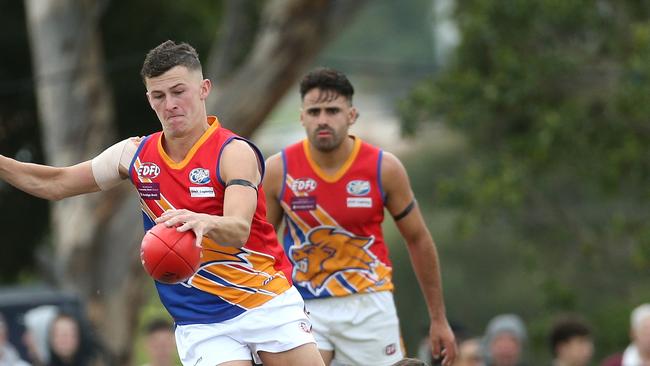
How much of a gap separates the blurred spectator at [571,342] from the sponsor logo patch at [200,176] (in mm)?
6063

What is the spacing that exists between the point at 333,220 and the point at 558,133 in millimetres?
8031

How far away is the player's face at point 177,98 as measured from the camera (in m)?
6.10

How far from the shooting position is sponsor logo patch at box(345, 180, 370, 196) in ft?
26.0

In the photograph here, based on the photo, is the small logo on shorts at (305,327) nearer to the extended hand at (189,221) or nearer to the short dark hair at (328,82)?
the extended hand at (189,221)

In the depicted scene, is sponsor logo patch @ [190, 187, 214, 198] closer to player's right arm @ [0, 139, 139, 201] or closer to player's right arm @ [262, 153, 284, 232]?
player's right arm @ [0, 139, 139, 201]

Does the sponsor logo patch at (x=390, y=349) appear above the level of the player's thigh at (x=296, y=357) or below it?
below

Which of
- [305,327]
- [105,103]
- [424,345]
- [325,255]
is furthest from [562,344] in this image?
[105,103]

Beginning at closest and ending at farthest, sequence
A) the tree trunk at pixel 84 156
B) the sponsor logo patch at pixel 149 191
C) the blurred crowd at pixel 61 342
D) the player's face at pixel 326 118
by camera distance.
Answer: the sponsor logo patch at pixel 149 191 → the player's face at pixel 326 118 → the blurred crowd at pixel 61 342 → the tree trunk at pixel 84 156

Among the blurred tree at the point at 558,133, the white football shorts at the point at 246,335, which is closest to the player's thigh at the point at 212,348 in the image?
the white football shorts at the point at 246,335

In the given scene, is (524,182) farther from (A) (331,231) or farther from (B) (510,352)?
(A) (331,231)

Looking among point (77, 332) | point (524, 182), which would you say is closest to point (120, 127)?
point (524, 182)

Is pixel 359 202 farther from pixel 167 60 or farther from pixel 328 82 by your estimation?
pixel 167 60

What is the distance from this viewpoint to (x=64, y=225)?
664 inches

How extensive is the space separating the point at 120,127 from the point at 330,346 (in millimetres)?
12204
